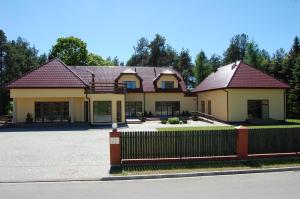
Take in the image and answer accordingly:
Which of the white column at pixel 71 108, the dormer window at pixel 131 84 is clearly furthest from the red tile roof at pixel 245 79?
the white column at pixel 71 108

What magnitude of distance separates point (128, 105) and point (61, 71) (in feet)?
35.3

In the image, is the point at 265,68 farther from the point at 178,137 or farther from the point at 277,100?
the point at 178,137

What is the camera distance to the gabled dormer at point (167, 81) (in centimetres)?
4188

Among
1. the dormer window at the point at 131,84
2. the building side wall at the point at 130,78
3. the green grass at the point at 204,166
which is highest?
the building side wall at the point at 130,78

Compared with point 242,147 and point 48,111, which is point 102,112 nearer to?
point 48,111

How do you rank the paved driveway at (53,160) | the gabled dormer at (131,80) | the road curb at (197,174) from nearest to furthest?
the road curb at (197,174)
the paved driveway at (53,160)
the gabled dormer at (131,80)

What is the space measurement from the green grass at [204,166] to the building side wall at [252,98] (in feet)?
61.5

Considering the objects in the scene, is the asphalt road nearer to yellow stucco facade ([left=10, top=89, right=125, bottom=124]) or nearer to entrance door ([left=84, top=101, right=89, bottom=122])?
yellow stucco facade ([left=10, top=89, right=125, bottom=124])

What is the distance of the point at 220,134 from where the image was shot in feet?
43.6

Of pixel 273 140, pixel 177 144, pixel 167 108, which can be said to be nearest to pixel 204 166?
pixel 177 144

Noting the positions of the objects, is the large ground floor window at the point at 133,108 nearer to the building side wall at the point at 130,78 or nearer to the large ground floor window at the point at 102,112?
the building side wall at the point at 130,78

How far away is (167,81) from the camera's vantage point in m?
42.2

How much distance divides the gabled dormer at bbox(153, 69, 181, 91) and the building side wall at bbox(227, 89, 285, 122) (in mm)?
11273

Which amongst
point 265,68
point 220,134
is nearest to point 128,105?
point 265,68
